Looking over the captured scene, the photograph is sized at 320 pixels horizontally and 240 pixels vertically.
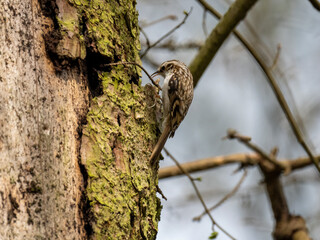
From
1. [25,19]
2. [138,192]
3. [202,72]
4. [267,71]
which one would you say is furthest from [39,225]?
[267,71]

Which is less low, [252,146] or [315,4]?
[315,4]

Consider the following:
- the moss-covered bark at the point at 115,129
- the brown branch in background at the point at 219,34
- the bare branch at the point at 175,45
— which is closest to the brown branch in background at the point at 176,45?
the bare branch at the point at 175,45

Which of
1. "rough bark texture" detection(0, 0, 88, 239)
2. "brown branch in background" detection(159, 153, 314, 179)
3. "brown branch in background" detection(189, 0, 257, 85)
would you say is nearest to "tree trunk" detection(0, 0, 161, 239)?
"rough bark texture" detection(0, 0, 88, 239)

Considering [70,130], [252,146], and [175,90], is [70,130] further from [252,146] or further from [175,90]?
[252,146]

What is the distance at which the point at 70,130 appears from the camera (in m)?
1.65

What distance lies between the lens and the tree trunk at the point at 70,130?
1484mm

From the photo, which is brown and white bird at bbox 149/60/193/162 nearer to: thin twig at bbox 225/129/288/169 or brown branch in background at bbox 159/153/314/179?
thin twig at bbox 225/129/288/169

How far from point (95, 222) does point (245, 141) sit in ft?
5.18

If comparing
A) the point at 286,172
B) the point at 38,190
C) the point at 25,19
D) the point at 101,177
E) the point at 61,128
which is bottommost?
the point at 38,190

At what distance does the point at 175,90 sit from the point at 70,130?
1.34 m

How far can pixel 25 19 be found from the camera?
1677 mm

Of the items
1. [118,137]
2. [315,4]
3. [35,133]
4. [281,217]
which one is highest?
[315,4]

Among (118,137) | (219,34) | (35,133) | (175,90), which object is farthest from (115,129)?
(175,90)

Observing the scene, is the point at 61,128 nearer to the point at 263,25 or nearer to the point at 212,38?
the point at 212,38
